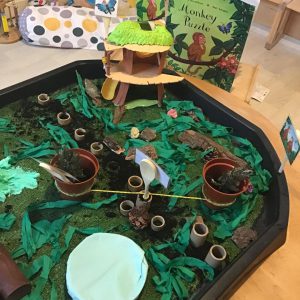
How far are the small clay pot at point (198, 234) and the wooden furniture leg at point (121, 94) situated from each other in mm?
537

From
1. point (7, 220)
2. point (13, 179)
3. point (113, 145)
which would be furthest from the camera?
point (113, 145)

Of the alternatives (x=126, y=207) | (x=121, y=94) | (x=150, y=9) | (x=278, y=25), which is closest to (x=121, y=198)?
(x=126, y=207)

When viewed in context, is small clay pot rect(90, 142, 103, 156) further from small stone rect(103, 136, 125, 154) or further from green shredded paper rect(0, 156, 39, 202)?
green shredded paper rect(0, 156, 39, 202)

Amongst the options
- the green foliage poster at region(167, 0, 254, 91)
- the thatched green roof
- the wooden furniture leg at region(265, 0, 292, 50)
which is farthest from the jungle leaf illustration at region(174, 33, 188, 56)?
the wooden furniture leg at region(265, 0, 292, 50)

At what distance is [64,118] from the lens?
1.27m

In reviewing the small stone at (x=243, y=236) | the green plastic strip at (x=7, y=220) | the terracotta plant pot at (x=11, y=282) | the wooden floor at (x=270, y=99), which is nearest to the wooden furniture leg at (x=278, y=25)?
the wooden floor at (x=270, y=99)

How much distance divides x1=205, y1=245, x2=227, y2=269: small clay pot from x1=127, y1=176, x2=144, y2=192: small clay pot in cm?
26

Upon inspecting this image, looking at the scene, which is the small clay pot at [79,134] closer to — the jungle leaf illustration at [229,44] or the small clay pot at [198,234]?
the small clay pot at [198,234]

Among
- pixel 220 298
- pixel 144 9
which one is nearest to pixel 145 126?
pixel 144 9

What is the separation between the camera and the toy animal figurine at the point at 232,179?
98 centimetres

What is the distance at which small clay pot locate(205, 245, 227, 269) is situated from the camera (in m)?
0.92

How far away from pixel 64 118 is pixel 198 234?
59 cm

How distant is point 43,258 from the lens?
924mm

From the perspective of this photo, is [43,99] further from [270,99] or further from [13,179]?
[270,99]
